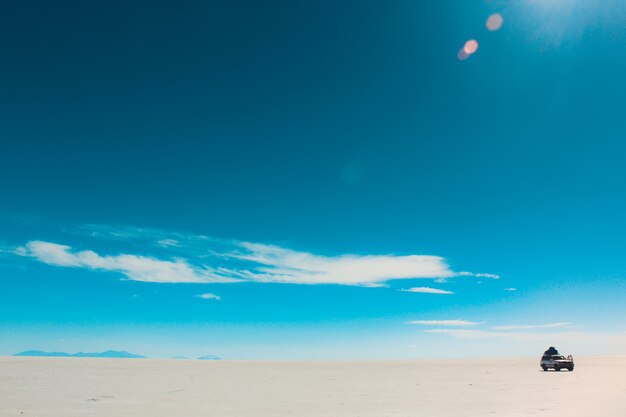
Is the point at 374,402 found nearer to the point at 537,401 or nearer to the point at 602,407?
the point at 537,401

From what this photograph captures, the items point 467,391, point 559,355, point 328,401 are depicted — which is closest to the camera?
point 328,401

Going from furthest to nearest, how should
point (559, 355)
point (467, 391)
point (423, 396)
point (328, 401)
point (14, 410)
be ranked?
point (559, 355) < point (467, 391) < point (423, 396) < point (328, 401) < point (14, 410)

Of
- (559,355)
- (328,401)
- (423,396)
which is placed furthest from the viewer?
(559,355)

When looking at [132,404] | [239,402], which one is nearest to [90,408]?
[132,404]

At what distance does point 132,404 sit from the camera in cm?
1959

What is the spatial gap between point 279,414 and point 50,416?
7475 mm

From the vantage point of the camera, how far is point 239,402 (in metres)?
20.7

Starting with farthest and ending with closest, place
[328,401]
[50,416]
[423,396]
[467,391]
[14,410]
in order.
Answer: [467,391]
[423,396]
[328,401]
[14,410]
[50,416]

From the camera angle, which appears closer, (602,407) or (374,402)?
(602,407)

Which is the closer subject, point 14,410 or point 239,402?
point 14,410

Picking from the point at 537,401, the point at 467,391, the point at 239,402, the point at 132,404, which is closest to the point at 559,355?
the point at 467,391

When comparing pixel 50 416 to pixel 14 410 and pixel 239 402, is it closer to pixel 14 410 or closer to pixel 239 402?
pixel 14 410

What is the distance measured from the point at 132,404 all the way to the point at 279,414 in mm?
6646

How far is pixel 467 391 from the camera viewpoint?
84.8ft
